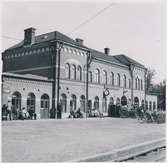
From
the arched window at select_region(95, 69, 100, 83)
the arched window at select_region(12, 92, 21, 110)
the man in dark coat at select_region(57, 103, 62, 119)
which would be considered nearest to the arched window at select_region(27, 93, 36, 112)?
the arched window at select_region(12, 92, 21, 110)

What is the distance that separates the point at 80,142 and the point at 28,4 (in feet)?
17.5

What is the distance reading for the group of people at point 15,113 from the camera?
78.0 ft

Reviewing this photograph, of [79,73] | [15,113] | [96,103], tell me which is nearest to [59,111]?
[15,113]

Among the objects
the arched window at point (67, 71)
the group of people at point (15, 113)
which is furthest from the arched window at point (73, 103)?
the group of people at point (15, 113)

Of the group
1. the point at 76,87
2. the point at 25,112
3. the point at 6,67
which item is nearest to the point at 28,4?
the point at 25,112

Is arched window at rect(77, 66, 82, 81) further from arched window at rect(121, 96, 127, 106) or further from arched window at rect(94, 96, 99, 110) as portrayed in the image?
arched window at rect(121, 96, 127, 106)

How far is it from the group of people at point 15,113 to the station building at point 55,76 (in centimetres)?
66

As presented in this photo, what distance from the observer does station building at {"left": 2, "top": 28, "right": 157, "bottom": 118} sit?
27.1 metres

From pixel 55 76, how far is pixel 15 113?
6.78 meters

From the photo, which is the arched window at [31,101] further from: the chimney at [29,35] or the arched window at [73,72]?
the chimney at [29,35]

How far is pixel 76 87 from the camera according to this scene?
3284 cm

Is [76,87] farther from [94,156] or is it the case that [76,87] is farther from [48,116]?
[94,156]

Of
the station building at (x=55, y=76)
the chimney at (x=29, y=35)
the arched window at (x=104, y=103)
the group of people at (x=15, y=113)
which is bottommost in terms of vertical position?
the group of people at (x=15, y=113)

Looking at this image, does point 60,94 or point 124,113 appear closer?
point 60,94
